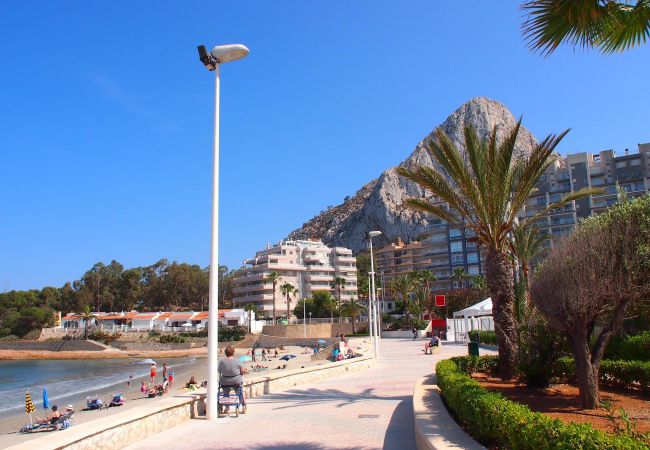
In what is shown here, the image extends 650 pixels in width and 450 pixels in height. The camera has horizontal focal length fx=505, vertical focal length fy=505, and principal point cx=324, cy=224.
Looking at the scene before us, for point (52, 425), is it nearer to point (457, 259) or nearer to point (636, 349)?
point (636, 349)

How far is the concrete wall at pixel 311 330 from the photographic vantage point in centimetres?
7269

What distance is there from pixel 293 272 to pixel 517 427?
94.7 meters

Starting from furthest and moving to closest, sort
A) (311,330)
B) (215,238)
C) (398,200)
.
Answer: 1. (398,200)
2. (311,330)
3. (215,238)

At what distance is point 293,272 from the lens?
324 feet

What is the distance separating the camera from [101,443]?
6582 millimetres

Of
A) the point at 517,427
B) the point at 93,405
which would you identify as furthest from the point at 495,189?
the point at 93,405

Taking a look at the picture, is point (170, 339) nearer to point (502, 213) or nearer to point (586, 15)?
point (502, 213)

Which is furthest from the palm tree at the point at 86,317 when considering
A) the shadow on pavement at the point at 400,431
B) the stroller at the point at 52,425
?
the shadow on pavement at the point at 400,431

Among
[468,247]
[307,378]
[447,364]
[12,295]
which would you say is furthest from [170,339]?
[447,364]

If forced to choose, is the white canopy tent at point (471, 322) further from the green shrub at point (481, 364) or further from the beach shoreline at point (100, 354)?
the beach shoreline at point (100, 354)

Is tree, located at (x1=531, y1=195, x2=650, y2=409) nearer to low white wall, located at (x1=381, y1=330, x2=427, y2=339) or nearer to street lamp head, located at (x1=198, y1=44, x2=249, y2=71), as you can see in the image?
→ street lamp head, located at (x1=198, y1=44, x2=249, y2=71)

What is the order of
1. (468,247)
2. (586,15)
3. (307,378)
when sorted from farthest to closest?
(468,247), (307,378), (586,15)

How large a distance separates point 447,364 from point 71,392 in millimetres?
32806

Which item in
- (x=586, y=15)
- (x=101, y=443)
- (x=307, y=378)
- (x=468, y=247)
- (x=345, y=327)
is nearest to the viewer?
→ (x=586, y=15)
